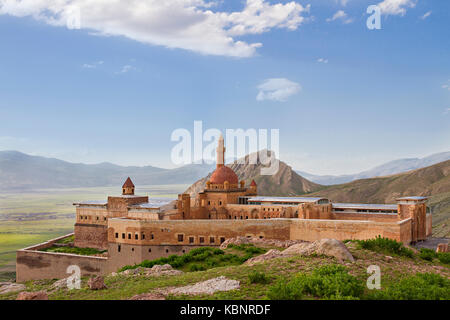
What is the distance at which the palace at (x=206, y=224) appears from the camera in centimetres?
3597

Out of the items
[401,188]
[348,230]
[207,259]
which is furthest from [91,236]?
[401,188]

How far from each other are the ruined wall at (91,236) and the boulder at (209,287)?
1287 inches

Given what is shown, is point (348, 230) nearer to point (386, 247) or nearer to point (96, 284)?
point (386, 247)

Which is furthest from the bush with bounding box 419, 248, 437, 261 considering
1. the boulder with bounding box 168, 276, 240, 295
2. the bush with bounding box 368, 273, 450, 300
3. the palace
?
the boulder with bounding box 168, 276, 240, 295

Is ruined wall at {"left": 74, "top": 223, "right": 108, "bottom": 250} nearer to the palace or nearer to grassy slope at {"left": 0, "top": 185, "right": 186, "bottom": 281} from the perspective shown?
the palace

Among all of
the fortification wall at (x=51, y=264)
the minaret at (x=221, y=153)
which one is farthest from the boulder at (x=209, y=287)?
the minaret at (x=221, y=153)

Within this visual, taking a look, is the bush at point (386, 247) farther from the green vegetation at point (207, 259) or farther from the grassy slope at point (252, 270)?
the green vegetation at point (207, 259)

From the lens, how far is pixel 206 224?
1479 inches

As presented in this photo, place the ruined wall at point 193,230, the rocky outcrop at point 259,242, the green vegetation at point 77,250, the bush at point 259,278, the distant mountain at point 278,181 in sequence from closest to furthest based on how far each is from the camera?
the bush at point 259,278
the rocky outcrop at point 259,242
the ruined wall at point 193,230
the green vegetation at point 77,250
the distant mountain at point 278,181

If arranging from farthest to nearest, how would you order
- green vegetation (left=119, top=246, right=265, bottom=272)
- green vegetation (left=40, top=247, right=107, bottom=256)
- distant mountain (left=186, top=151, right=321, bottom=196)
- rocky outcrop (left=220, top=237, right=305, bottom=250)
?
distant mountain (left=186, top=151, right=321, bottom=196) < green vegetation (left=40, top=247, right=107, bottom=256) < rocky outcrop (left=220, top=237, right=305, bottom=250) < green vegetation (left=119, top=246, right=265, bottom=272)

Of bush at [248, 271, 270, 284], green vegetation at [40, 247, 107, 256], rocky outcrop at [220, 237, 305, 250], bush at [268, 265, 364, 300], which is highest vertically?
bush at [268, 265, 364, 300]

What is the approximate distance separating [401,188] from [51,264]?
9099 cm

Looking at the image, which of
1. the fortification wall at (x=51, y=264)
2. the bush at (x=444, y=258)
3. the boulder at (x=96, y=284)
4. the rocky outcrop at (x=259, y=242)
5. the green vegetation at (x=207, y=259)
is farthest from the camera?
the fortification wall at (x=51, y=264)

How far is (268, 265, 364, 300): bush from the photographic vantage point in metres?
12.9
